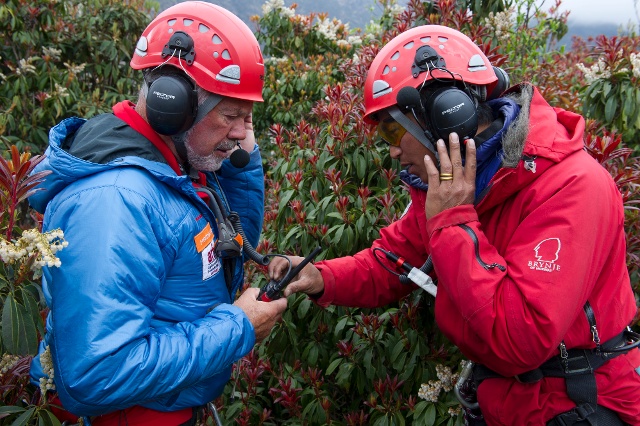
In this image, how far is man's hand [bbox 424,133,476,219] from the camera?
6.74 feet

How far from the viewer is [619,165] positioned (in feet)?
11.6

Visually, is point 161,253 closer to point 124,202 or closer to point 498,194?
point 124,202

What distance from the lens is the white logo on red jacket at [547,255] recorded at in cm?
188

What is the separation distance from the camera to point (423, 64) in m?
2.19

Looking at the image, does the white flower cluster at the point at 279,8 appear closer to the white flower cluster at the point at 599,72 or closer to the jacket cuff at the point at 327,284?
the white flower cluster at the point at 599,72

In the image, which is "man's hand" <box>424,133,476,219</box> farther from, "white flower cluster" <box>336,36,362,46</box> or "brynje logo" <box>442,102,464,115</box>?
"white flower cluster" <box>336,36,362,46</box>

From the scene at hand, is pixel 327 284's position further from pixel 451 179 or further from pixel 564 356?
pixel 564 356

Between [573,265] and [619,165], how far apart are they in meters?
2.01

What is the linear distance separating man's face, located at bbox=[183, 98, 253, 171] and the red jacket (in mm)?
871

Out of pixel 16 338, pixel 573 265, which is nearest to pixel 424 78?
pixel 573 265

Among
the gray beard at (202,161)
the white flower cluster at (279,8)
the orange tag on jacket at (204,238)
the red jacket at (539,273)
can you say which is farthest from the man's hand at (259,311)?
the white flower cluster at (279,8)

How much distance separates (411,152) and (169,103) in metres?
0.96

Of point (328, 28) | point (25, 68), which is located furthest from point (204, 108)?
point (328, 28)

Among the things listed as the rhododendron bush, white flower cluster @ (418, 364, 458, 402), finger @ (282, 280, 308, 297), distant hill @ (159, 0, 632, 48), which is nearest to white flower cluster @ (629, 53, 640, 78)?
the rhododendron bush
